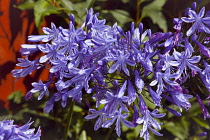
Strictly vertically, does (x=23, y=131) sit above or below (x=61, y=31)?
below

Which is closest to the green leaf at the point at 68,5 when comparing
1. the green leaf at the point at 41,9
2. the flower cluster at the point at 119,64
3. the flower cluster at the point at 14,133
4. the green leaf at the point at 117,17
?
the green leaf at the point at 41,9

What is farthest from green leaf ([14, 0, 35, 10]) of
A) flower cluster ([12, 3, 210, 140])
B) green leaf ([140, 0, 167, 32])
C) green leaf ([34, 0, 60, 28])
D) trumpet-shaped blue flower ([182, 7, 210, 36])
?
trumpet-shaped blue flower ([182, 7, 210, 36])

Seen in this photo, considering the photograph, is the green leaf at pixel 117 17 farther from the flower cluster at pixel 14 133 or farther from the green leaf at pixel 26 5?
the flower cluster at pixel 14 133

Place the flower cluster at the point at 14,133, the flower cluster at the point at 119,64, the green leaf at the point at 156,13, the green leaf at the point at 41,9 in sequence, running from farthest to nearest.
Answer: the green leaf at the point at 156,13, the green leaf at the point at 41,9, the flower cluster at the point at 119,64, the flower cluster at the point at 14,133

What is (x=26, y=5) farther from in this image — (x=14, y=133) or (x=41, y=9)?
(x=14, y=133)

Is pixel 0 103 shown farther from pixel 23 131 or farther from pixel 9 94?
pixel 23 131

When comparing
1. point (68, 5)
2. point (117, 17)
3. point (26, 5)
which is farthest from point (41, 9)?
point (117, 17)

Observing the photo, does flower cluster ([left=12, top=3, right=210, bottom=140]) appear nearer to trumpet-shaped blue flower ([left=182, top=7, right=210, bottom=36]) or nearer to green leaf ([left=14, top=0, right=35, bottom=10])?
trumpet-shaped blue flower ([left=182, top=7, right=210, bottom=36])

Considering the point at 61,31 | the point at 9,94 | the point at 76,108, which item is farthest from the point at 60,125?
the point at 61,31
